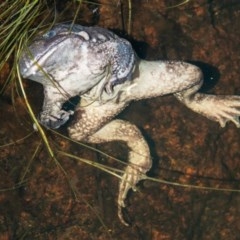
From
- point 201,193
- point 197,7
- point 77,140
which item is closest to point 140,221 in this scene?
point 201,193

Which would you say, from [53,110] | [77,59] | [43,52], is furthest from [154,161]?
[43,52]

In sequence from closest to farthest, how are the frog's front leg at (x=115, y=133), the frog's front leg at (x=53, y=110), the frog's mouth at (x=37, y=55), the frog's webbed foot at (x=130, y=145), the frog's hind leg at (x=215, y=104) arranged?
the frog's mouth at (x=37, y=55), the frog's front leg at (x=53, y=110), the frog's front leg at (x=115, y=133), the frog's webbed foot at (x=130, y=145), the frog's hind leg at (x=215, y=104)

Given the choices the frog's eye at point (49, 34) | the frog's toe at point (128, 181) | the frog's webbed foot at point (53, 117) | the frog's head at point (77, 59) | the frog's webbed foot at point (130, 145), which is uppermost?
the frog's eye at point (49, 34)

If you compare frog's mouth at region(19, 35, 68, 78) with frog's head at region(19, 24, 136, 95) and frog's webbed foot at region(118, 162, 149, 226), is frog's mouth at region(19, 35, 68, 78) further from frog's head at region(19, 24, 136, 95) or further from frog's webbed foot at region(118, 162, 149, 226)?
frog's webbed foot at region(118, 162, 149, 226)

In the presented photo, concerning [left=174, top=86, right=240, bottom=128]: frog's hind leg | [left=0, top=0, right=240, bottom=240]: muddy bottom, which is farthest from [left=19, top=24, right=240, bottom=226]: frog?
[left=0, top=0, right=240, bottom=240]: muddy bottom

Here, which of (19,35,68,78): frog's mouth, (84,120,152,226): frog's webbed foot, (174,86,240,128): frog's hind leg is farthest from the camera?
(174,86,240,128): frog's hind leg

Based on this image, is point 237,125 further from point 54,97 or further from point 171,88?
point 54,97

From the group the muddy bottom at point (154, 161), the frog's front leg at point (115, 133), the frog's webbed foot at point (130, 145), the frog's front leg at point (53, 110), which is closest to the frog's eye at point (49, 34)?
the frog's front leg at point (53, 110)

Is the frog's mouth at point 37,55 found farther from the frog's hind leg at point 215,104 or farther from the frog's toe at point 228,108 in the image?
the frog's toe at point 228,108
